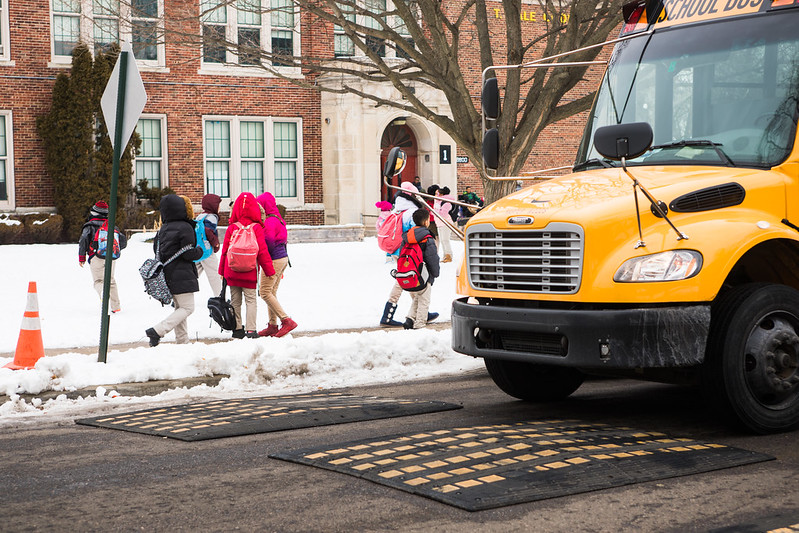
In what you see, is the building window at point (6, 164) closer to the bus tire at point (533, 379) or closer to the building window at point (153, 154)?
the building window at point (153, 154)

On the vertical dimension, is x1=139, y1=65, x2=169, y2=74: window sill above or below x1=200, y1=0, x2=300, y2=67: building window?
below

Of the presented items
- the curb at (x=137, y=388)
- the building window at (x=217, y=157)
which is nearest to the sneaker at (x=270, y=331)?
the curb at (x=137, y=388)

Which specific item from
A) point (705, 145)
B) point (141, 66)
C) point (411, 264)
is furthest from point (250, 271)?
point (141, 66)

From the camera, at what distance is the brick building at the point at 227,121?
27.5 metres

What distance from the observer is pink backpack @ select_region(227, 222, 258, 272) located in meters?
11.9

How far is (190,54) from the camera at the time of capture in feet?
96.8

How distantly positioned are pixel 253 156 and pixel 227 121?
1271 mm

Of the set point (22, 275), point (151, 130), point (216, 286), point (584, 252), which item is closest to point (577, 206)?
point (584, 252)

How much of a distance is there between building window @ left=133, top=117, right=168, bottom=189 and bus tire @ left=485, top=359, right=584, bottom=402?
2254 centimetres

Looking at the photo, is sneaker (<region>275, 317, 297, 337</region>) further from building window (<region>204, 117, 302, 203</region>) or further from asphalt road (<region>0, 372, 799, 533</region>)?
building window (<region>204, 117, 302, 203</region>)

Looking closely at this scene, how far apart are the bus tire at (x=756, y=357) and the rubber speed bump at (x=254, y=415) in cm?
214

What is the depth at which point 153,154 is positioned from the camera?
95.8 feet

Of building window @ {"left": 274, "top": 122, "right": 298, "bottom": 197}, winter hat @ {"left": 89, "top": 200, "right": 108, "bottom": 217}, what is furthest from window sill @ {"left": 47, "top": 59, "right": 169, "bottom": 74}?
winter hat @ {"left": 89, "top": 200, "right": 108, "bottom": 217}

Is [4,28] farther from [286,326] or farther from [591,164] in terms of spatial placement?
[591,164]
